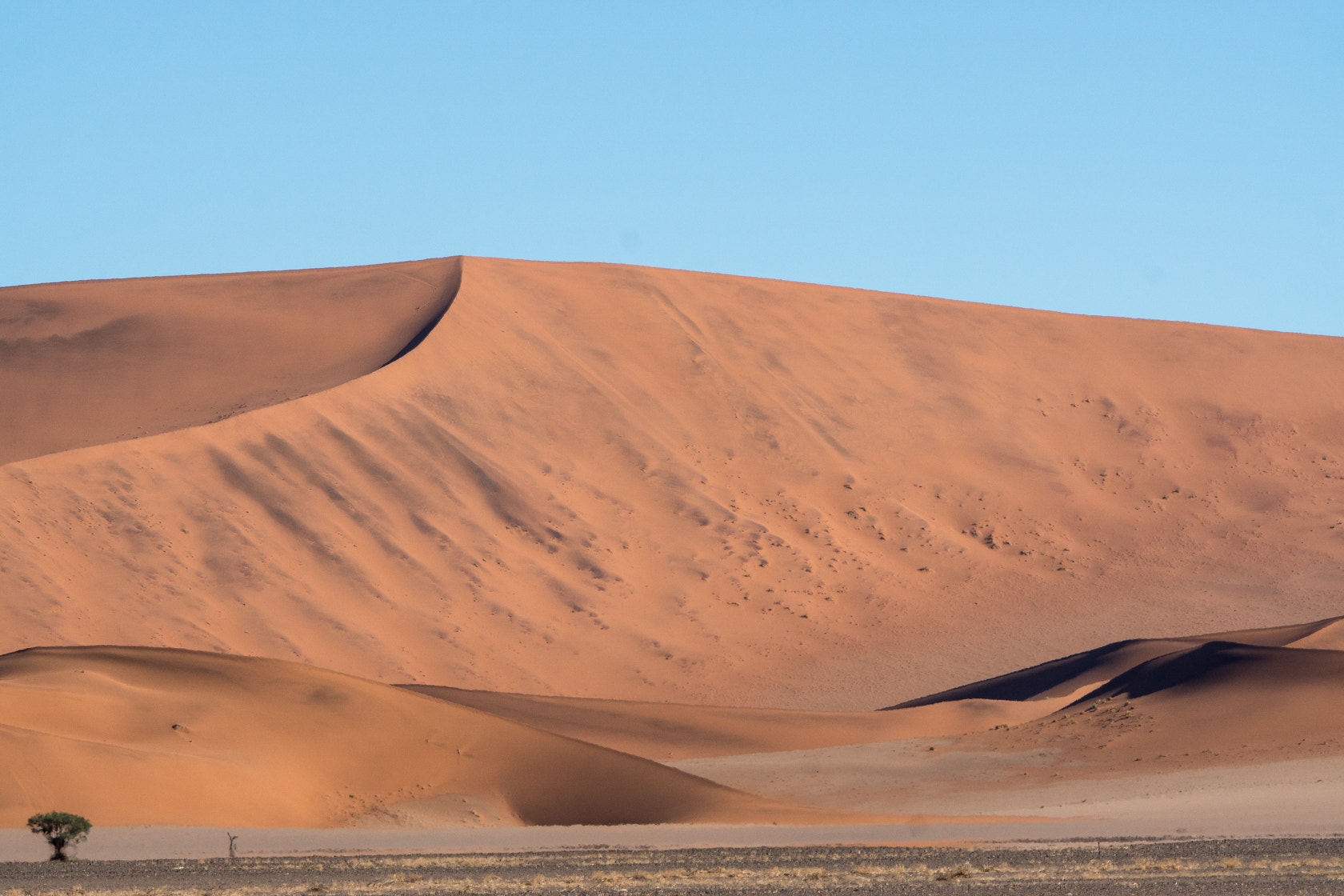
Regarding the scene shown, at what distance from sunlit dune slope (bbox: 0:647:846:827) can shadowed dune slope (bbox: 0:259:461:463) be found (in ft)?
79.9

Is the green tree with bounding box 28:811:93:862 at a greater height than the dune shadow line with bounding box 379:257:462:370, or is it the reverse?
the dune shadow line with bounding box 379:257:462:370

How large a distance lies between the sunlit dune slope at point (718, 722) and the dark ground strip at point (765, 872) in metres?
15.1

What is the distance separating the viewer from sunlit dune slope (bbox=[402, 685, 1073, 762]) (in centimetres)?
3700

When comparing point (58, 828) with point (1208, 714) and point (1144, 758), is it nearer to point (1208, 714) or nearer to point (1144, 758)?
point (1144, 758)

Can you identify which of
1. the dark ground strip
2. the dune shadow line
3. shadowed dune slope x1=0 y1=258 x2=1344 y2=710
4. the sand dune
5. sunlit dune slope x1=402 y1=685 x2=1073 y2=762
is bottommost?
the dark ground strip

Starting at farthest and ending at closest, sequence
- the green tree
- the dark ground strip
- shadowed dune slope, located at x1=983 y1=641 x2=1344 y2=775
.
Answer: shadowed dune slope, located at x1=983 y1=641 x2=1344 y2=775
the green tree
the dark ground strip

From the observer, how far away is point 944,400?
212 feet

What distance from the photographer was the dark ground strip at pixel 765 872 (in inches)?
653

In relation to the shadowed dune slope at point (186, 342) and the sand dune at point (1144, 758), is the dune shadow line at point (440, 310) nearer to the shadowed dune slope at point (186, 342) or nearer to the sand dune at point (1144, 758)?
the shadowed dune slope at point (186, 342)

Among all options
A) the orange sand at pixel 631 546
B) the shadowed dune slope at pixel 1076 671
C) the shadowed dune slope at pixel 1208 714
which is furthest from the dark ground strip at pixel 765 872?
the shadowed dune slope at pixel 1076 671

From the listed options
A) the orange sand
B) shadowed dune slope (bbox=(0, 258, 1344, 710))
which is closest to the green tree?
the orange sand

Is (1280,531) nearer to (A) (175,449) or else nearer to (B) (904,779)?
(B) (904,779)

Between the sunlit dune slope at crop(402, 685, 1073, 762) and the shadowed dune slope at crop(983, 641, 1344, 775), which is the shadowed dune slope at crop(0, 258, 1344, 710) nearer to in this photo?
the sunlit dune slope at crop(402, 685, 1073, 762)

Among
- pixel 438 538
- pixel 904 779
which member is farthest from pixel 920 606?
pixel 904 779
